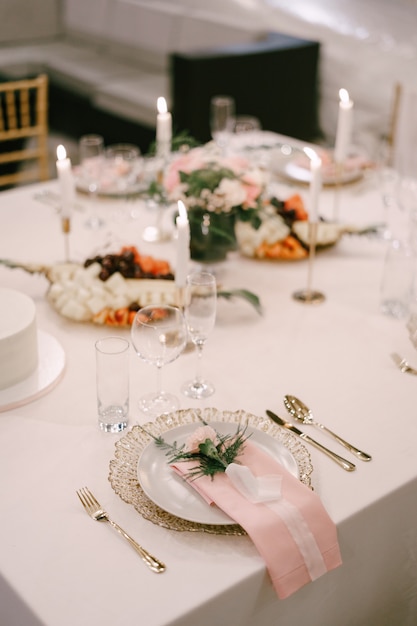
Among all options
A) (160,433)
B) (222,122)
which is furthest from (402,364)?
(222,122)

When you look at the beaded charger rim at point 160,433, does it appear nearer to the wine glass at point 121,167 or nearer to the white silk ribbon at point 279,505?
the white silk ribbon at point 279,505

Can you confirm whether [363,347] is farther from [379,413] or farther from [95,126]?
[95,126]

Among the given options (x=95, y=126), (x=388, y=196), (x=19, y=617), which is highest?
(x=388, y=196)

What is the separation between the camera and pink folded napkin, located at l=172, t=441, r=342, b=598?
1.13 meters

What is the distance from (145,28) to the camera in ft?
17.9

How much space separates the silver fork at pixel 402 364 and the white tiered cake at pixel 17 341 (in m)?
0.75

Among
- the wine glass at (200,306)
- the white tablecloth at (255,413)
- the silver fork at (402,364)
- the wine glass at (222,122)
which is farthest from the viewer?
the wine glass at (222,122)

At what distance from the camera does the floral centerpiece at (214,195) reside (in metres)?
1.87

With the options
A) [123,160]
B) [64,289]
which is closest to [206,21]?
[123,160]

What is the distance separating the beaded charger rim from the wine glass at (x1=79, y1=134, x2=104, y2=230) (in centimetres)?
100

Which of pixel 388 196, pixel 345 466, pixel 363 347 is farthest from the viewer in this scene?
pixel 388 196

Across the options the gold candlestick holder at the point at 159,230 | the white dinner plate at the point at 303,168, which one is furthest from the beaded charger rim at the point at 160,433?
the white dinner plate at the point at 303,168

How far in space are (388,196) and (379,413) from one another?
0.99 m

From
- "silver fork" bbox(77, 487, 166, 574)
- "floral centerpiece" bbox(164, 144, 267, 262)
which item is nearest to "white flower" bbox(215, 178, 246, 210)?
"floral centerpiece" bbox(164, 144, 267, 262)
